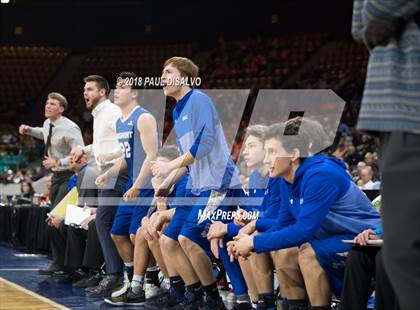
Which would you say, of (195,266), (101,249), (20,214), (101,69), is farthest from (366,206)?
(101,69)

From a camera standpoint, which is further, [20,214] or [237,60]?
[237,60]

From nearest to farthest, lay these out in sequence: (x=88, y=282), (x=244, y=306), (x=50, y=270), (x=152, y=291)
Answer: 1. (x=244, y=306)
2. (x=152, y=291)
3. (x=88, y=282)
4. (x=50, y=270)

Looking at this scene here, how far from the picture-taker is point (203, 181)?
5102 millimetres

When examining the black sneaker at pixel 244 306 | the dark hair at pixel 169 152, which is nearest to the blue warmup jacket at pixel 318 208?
the black sneaker at pixel 244 306

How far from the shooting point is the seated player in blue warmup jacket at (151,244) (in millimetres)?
5477

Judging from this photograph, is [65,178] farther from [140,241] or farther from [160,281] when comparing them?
[140,241]

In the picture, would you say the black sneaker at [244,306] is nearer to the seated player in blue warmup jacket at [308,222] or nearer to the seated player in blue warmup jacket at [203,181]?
the seated player in blue warmup jacket at [203,181]

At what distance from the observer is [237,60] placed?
21.1 metres

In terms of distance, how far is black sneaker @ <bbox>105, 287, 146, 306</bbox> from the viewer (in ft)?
18.3

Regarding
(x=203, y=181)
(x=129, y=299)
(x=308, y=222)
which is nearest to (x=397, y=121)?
(x=308, y=222)

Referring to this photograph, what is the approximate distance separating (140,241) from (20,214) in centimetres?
499

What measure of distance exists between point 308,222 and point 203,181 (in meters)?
1.34

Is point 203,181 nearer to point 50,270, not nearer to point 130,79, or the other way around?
point 130,79

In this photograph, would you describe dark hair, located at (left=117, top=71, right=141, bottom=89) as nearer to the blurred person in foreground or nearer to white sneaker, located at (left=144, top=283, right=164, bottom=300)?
white sneaker, located at (left=144, top=283, right=164, bottom=300)
